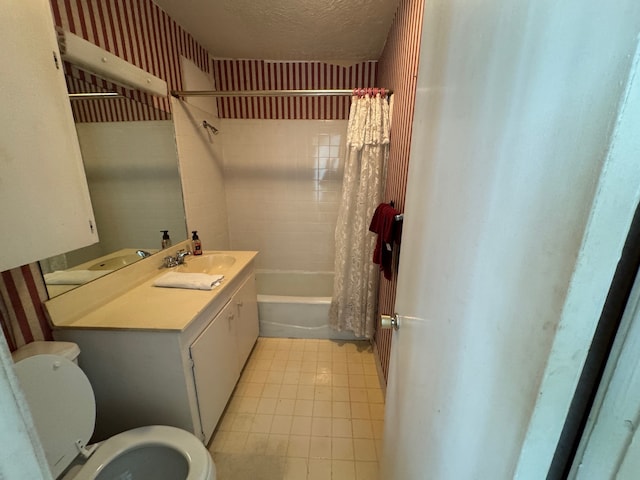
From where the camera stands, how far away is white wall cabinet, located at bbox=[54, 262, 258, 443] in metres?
1.07

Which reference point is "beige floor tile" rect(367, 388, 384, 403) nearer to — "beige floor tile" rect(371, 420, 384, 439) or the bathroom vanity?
"beige floor tile" rect(371, 420, 384, 439)

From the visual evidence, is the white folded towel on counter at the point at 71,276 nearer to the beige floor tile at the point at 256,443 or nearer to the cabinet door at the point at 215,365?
the cabinet door at the point at 215,365

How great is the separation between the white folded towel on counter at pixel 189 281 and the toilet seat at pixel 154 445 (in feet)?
2.05

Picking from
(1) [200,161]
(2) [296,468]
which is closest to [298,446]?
(2) [296,468]

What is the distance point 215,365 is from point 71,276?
0.78 meters

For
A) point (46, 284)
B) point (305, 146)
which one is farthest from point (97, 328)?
point (305, 146)

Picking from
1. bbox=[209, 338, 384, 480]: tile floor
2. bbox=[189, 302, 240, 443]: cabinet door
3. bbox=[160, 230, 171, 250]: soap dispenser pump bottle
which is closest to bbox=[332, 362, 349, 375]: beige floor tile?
bbox=[209, 338, 384, 480]: tile floor

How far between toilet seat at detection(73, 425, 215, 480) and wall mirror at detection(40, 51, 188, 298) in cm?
64

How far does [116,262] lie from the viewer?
4.54 ft

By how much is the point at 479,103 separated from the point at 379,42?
2.15m

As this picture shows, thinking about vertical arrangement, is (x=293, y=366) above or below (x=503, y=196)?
below

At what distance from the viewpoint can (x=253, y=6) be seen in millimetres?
1626

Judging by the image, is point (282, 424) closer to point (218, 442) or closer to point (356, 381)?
point (218, 442)

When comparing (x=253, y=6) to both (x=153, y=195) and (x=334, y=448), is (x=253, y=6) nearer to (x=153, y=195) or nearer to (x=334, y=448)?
(x=153, y=195)
